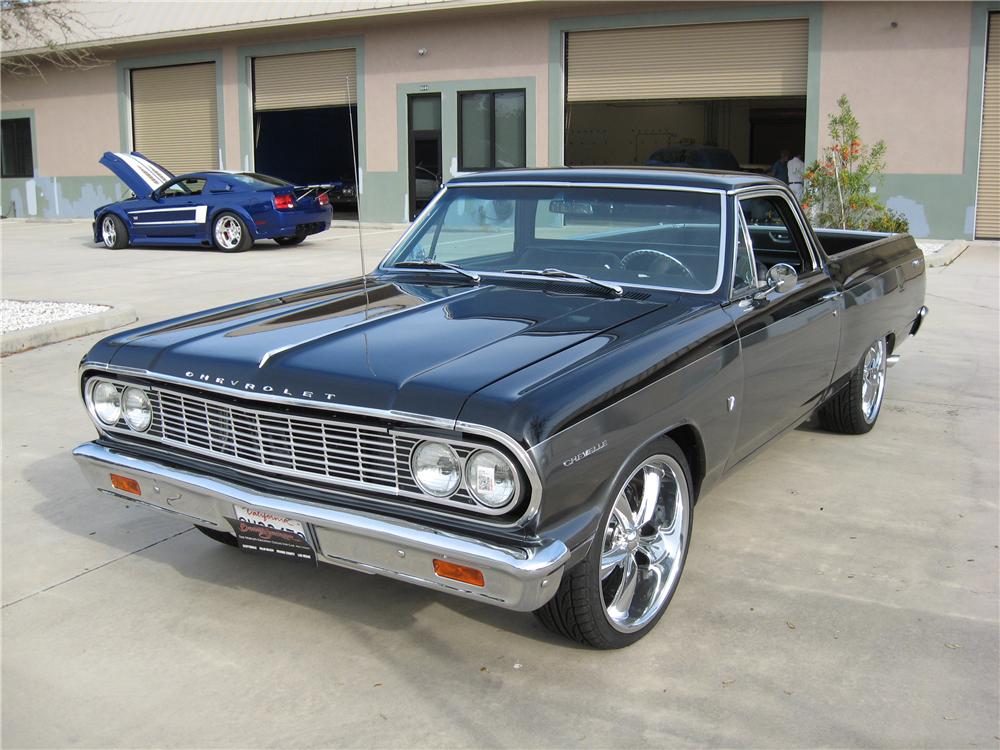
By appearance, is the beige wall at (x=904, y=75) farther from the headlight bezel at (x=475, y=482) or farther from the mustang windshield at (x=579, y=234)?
the headlight bezel at (x=475, y=482)

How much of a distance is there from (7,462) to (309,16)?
18.3 metres

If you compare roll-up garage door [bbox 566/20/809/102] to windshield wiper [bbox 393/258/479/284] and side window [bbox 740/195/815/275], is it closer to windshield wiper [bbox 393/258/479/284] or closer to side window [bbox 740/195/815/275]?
side window [bbox 740/195/815/275]

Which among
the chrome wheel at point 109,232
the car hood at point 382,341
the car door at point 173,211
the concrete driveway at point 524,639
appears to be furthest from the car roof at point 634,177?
the chrome wheel at point 109,232

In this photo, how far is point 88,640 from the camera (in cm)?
353

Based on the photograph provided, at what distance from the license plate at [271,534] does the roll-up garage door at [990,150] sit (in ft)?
56.3

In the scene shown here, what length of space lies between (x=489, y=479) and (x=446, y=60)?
19824mm

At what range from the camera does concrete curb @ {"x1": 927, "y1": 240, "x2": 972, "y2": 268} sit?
1420 centimetres

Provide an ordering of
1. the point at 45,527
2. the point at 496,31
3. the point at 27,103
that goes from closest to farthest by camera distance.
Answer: the point at 45,527 < the point at 496,31 < the point at 27,103

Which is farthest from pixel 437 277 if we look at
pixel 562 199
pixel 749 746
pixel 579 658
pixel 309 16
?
pixel 309 16

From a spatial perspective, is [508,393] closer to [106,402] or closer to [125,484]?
[125,484]

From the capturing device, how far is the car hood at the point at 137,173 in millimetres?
17312

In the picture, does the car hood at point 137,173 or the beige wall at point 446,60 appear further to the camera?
the beige wall at point 446,60

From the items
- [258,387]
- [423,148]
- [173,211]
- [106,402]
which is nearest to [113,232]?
[173,211]

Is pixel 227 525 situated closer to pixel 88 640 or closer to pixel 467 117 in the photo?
pixel 88 640
